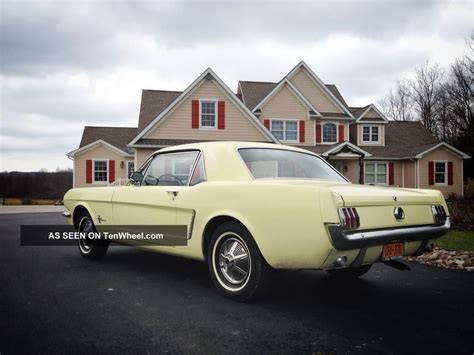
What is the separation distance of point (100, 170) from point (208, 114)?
8947 millimetres

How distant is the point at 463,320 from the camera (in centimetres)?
336

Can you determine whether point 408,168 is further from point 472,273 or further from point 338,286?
point 338,286

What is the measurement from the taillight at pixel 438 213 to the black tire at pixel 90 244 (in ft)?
14.4

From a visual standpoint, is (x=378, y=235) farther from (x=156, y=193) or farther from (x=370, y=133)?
(x=370, y=133)

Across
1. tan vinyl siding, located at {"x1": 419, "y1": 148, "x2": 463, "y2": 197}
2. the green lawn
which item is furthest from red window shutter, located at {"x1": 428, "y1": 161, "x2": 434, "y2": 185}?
the green lawn

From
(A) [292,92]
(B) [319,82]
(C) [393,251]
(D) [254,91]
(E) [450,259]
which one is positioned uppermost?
(B) [319,82]

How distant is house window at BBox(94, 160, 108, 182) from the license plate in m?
23.0

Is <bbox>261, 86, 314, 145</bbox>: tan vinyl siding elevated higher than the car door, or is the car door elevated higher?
<bbox>261, 86, 314, 145</bbox>: tan vinyl siding

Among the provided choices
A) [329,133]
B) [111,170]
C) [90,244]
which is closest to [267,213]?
[90,244]

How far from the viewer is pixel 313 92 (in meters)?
25.2

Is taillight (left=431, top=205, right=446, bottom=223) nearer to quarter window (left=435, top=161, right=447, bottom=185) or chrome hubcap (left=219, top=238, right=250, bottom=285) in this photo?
chrome hubcap (left=219, top=238, right=250, bottom=285)

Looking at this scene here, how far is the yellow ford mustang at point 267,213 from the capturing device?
3.22 m

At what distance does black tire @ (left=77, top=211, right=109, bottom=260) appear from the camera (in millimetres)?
5820

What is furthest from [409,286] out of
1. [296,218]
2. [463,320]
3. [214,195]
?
[214,195]
